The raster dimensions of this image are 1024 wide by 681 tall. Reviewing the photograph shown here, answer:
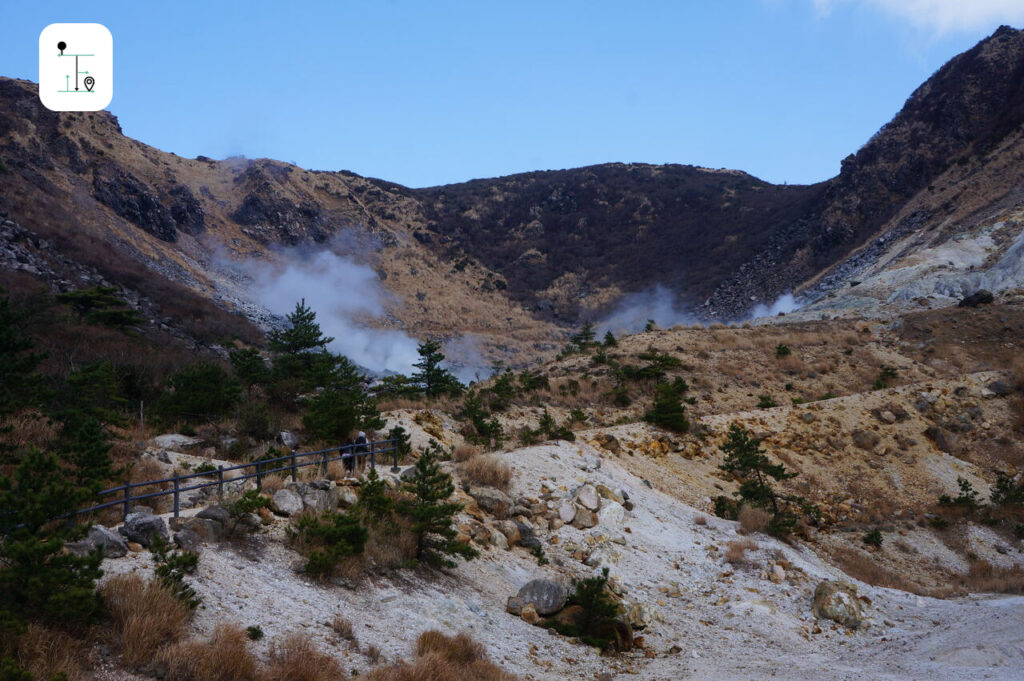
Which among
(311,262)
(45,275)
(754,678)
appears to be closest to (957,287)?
(754,678)

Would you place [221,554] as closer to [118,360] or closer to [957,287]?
[118,360]

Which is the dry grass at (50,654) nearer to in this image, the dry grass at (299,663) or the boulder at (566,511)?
the dry grass at (299,663)

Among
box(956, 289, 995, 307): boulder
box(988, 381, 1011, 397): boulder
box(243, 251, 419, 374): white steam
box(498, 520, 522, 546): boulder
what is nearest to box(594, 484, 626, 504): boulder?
box(498, 520, 522, 546): boulder

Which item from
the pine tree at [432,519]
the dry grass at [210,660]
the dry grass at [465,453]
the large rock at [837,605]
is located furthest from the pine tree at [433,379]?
the dry grass at [210,660]

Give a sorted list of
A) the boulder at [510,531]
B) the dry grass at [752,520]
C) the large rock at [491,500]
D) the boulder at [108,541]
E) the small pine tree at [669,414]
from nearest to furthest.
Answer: the boulder at [108,541] → the boulder at [510,531] → the large rock at [491,500] → the dry grass at [752,520] → the small pine tree at [669,414]

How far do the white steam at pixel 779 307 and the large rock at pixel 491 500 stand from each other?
44.1 meters

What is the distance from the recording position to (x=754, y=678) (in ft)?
29.9

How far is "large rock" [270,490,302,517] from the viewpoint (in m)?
10.2

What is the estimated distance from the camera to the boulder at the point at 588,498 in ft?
46.8

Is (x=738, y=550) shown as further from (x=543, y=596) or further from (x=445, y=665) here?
(x=445, y=665)

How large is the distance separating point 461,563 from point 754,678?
15.7 feet

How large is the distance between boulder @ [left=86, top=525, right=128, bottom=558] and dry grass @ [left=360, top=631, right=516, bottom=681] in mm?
3239

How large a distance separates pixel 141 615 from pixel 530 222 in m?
89.2

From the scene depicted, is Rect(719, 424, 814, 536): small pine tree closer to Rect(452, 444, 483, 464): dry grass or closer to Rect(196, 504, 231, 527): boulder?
Rect(452, 444, 483, 464): dry grass
